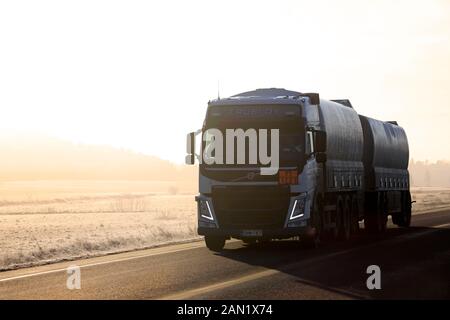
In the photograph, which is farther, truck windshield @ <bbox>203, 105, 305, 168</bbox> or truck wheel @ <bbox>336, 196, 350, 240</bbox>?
truck wheel @ <bbox>336, 196, 350, 240</bbox>

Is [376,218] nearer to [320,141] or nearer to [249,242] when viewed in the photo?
[249,242]

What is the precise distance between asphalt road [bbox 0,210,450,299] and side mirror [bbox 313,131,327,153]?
2.32m

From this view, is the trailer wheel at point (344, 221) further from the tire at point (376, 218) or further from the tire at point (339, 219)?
the tire at point (376, 218)

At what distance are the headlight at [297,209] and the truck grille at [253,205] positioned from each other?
0.15m

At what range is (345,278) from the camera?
12758 millimetres

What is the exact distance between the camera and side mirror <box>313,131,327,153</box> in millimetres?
17938

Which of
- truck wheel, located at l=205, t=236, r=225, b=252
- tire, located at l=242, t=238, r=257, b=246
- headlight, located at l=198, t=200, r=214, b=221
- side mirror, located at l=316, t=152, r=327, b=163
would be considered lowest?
tire, located at l=242, t=238, r=257, b=246

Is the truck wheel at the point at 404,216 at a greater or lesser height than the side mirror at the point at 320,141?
lesser

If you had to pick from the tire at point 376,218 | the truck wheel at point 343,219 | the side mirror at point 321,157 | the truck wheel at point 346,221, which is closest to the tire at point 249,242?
the truck wheel at point 343,219

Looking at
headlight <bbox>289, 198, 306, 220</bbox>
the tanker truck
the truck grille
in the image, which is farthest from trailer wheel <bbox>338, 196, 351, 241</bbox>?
the truck grille

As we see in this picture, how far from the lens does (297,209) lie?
17.4 m

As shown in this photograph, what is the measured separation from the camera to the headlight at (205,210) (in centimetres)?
1769

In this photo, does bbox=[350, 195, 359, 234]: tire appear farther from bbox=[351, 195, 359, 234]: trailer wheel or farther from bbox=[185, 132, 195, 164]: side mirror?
bbox=[185, 132, 195, 164]: side mirror

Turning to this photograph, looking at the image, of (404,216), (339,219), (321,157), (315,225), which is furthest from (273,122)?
(404,216)
